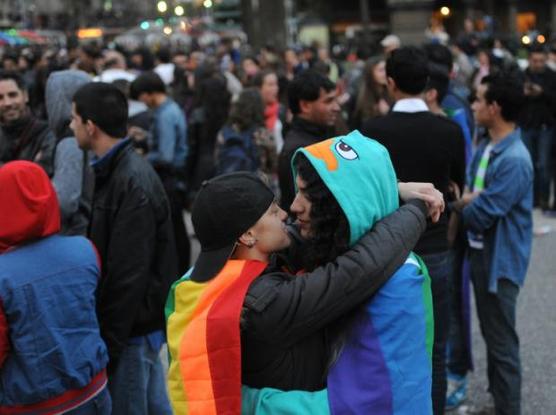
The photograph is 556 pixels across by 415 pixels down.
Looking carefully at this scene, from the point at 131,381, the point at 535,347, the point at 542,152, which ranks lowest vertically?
the point at 535,347

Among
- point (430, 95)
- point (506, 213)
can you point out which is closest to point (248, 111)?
point (430, 95)

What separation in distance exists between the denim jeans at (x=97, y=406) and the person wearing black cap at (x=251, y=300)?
3.82 feet

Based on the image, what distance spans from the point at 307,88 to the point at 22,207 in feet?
7.24

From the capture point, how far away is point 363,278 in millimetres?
2121

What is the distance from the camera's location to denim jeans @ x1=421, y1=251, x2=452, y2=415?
12.5 feet

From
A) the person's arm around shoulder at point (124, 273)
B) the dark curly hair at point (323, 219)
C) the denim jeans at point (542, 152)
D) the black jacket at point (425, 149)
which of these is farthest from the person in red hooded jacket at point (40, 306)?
the denim jeans at point (542, 152)

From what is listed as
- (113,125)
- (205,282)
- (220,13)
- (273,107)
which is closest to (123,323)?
(113,125)

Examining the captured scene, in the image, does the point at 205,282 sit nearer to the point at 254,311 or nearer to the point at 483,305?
the point at 254,311

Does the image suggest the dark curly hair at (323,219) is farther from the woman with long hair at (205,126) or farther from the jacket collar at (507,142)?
the woman with long hair at (205,126)

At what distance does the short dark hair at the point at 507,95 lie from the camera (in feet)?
14.0

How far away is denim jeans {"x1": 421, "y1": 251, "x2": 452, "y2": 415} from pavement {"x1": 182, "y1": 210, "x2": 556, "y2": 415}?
1009 millimetres

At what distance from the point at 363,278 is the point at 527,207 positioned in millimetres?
2386

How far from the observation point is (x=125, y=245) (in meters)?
3.57

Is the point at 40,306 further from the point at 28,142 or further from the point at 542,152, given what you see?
the point at 542,152
